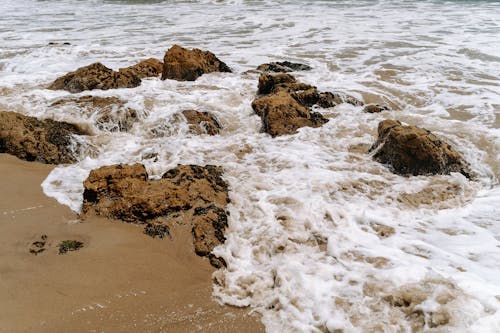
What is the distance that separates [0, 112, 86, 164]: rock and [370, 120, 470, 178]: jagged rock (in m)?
4.35

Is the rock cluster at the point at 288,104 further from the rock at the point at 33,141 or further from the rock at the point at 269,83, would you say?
the rock at the point at 33,141

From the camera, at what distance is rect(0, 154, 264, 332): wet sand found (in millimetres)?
2734

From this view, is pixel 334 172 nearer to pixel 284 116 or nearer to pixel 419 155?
pixel 419 155

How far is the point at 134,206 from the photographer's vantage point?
3.92 metres

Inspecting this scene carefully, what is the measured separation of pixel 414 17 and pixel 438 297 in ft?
55.9

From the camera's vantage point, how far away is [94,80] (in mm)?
7621

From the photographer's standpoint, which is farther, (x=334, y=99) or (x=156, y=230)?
(x=334, y=99)

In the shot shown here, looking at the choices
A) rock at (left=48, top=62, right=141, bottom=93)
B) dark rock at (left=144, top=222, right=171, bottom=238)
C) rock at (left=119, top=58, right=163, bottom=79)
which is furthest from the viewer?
rock at (left=119, top=58, right=163, bottom=79)

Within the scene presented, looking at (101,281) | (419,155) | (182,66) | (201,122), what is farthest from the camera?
(182,66)

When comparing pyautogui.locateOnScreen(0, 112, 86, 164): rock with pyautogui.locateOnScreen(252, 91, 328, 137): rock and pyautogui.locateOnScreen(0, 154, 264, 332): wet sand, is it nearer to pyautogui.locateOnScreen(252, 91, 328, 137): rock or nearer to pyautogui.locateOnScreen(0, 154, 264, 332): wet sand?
pyautogui.locateOnScreen(0, 154, 264, 332): wet sand

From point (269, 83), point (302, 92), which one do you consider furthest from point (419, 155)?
point (269, 83)

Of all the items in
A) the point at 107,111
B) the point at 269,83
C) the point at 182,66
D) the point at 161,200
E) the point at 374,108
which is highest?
the point at 182,66

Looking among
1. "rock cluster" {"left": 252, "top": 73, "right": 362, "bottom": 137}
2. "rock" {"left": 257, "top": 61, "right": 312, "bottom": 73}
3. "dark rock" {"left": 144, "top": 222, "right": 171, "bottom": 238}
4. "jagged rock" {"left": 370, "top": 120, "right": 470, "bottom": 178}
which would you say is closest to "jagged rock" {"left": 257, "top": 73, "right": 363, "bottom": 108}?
"rock cluster" {"left": 252, "top": 73, "right": 362, "bottom": 137}

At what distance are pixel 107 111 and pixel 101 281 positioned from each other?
4101 mm
